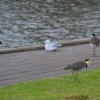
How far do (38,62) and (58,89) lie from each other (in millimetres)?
3578

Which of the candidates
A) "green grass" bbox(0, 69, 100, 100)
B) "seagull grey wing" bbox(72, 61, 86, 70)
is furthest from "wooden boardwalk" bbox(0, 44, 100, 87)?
"seagull grey wing" bbox(72, 61, 86, 70)

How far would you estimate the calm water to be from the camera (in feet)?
70.5

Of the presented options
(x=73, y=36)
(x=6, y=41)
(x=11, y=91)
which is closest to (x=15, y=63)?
(x=11, y=91)

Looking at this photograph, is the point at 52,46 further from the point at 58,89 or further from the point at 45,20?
the point at 45,20

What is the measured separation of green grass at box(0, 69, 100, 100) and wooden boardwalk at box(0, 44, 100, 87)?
0.76 meters

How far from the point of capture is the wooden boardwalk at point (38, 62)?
1104 cm

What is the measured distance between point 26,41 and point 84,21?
6.49m

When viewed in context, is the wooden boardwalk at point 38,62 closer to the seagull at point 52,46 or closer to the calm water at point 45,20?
the seagull at point 52,46

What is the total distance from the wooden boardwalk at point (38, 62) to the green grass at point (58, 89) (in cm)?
76

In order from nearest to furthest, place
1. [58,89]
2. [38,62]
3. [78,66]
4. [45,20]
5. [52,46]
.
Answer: [58,89], [78,66], [38,62], [52,46], [45,20]

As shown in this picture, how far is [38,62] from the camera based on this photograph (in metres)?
12.7

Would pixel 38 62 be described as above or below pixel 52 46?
below

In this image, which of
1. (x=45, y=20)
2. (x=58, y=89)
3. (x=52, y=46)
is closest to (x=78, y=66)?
(x=58, y=89)

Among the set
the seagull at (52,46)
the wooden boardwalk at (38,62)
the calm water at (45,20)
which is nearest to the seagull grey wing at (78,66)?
the wooden boardwalk at (38,62)
